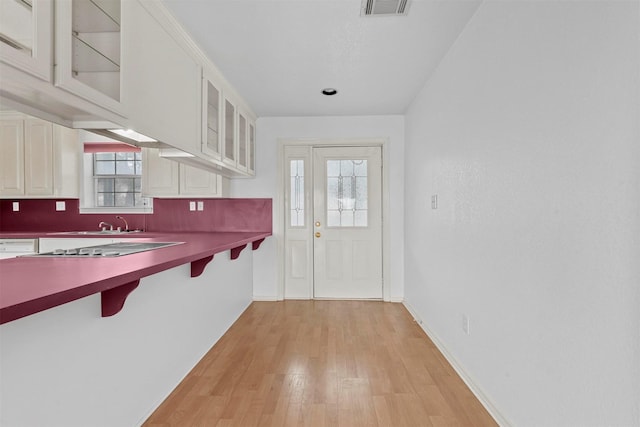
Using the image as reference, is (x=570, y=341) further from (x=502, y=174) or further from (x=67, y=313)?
(x=67, y=313)

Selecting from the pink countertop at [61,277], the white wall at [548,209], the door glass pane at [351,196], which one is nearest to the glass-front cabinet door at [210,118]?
the pink countertop at [61,277]

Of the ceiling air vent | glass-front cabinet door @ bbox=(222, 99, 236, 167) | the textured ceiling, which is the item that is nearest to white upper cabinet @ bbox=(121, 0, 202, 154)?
the textured ceiling

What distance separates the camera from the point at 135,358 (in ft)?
5.76

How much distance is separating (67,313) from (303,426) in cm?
130

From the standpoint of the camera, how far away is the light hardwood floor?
184 centimetres

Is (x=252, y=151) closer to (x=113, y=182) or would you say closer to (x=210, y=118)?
(x=210, y=118)

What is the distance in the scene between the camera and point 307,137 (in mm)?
4262

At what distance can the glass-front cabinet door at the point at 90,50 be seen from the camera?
132cm

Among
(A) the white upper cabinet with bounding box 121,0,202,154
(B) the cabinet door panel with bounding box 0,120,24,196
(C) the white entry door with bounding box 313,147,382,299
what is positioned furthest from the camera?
(C) the white entry door with bounding box 313,147,382,299

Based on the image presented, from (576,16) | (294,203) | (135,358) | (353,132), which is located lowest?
(135,358)

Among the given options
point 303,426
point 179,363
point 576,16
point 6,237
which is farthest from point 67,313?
point 6,237

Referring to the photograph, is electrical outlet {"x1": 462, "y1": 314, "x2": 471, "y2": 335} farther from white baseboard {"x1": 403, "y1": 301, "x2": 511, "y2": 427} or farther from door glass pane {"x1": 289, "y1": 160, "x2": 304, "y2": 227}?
door glass pane {"x1": 289, "y1": 160, "x2": 304, "y2": 227}

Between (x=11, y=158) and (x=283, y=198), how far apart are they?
3.17 m

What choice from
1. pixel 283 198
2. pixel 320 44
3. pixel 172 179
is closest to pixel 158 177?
pixel 172 179
